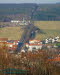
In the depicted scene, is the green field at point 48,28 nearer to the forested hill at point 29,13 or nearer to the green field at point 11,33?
the green field at point 11,33

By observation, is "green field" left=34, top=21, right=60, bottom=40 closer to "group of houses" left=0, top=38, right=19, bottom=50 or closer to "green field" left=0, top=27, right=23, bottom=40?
"green field" left=0, top=27, right=23, bottom=40

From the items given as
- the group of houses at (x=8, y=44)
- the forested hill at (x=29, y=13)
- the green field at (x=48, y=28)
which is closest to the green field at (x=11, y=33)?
the green field at (x=48, y=28)

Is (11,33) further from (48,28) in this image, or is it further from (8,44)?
(8,44)

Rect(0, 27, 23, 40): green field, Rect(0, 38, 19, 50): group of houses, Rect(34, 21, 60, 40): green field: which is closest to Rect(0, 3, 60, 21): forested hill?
Rect(34, 21, 60, 40): green field

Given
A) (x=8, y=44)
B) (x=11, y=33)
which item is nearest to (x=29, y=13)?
(x=11, y=33)

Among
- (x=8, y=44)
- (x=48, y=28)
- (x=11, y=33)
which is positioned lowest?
(x=48, y=28)

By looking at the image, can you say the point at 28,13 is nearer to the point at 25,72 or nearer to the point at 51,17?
the point at 51,17

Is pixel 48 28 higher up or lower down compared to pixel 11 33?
lower down

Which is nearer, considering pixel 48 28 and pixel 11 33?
pixel 11 33

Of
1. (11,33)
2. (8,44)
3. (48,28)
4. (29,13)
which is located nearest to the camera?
(8,44)
